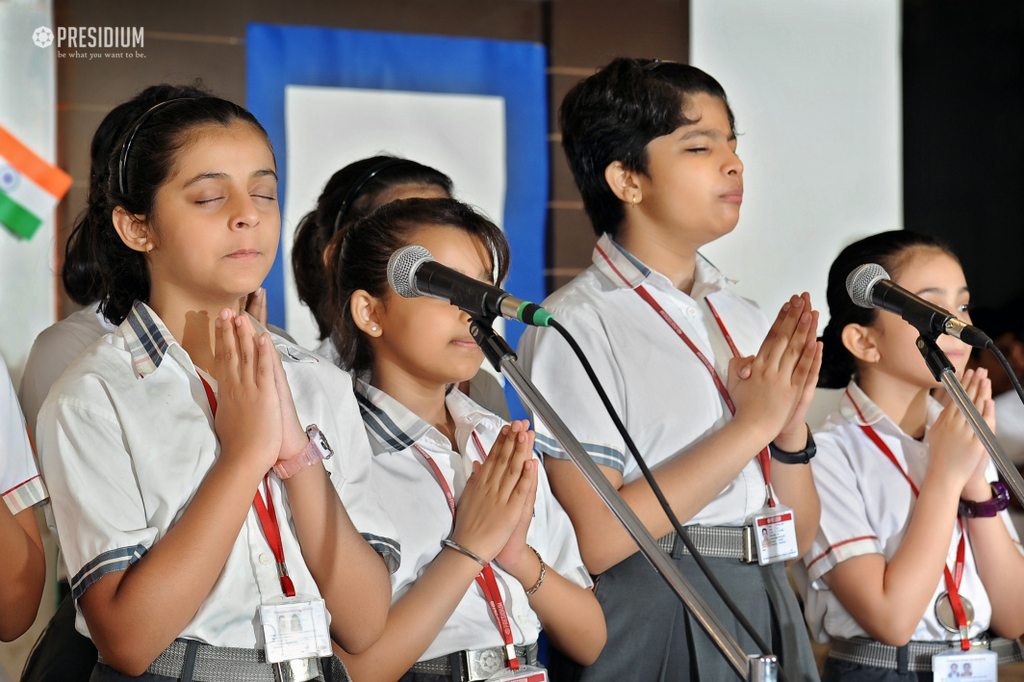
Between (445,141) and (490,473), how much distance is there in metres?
1.79

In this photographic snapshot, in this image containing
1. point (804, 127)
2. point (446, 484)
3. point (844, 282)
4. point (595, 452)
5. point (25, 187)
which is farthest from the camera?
point (804, 127)

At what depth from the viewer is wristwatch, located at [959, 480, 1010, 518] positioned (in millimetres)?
2084

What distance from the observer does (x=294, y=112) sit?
3.05 meters

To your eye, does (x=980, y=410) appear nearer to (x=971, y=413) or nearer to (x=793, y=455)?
(x=793, y=455)

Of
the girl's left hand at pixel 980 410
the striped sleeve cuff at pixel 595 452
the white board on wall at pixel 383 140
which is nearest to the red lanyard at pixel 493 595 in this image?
the striped sleeve cuff at pixel 595 452

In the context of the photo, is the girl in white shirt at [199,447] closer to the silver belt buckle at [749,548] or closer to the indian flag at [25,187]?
the silver belt buckle at [749,548]

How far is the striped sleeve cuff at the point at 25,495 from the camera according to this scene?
160 centimetres

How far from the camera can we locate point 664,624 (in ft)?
6.00

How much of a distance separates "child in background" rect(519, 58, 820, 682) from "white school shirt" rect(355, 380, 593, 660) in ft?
0.24

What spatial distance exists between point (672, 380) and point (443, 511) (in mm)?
517

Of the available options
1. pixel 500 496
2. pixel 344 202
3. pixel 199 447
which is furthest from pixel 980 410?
pixel 199 447

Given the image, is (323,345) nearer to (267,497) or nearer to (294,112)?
(267,497)

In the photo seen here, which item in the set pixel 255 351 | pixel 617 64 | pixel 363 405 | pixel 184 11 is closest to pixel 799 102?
pixel 617 64

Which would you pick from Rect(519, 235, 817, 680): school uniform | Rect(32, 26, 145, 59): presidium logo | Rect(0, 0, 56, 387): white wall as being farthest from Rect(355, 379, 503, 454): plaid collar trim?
Rect(32, 26, 145, 59): presidium logo
